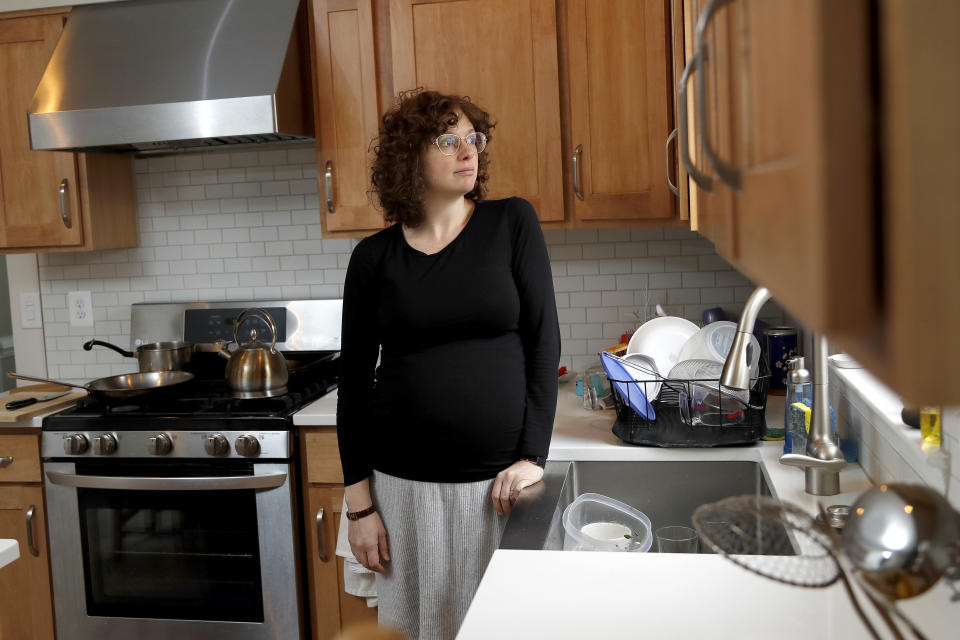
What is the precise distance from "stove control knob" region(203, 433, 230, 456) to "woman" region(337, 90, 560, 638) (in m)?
0.73

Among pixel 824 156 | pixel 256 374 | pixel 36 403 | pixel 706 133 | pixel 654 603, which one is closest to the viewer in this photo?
pixel 824 156

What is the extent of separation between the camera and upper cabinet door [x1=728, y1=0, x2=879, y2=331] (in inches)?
13.5

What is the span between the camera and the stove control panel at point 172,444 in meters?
2.53

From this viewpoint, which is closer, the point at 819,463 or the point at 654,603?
the point at 654,603

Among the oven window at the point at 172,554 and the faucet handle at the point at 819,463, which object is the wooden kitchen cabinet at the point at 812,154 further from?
the oven window at the point at 172,554

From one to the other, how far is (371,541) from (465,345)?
0.51 metres

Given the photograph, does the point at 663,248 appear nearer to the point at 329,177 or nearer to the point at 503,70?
the point at 503,70

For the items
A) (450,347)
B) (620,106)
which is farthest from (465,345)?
(620,106)

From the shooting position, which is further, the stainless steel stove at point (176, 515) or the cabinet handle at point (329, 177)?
the cabinet handle at point (329, 177)

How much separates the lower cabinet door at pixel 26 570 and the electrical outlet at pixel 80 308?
83cm

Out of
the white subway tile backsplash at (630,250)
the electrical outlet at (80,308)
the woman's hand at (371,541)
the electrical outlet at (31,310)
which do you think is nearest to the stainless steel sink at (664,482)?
the woman's hand at (371,541)

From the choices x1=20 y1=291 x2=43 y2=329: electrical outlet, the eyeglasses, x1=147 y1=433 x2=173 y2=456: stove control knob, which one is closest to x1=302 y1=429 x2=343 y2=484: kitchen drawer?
x1=147 y1=433 x2=173 y2=456: stove control knob

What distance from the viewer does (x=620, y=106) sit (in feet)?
8.55

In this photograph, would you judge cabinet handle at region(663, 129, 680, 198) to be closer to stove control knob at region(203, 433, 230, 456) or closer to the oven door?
the oven door
